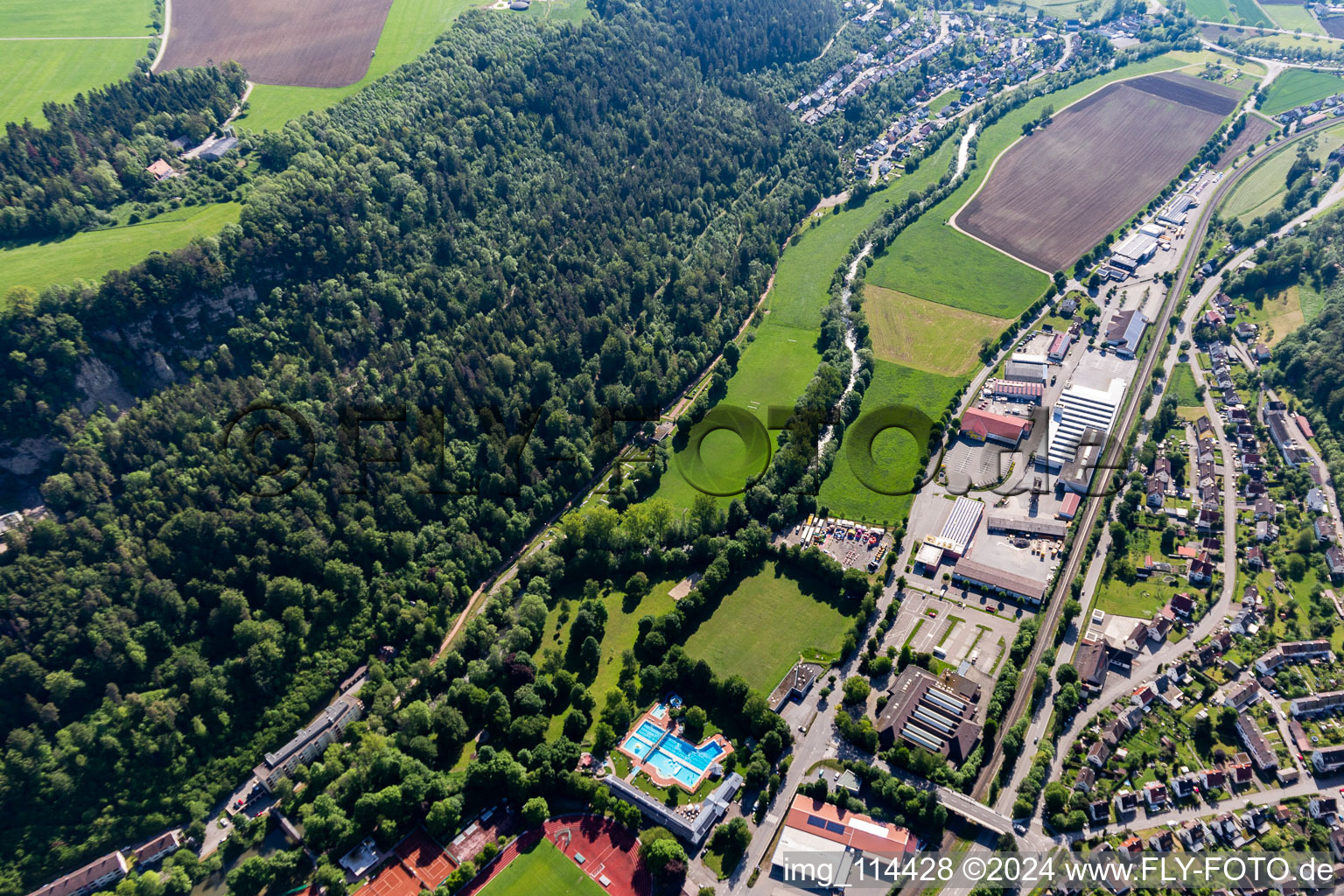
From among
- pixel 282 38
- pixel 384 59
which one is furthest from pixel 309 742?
pixel 282 38

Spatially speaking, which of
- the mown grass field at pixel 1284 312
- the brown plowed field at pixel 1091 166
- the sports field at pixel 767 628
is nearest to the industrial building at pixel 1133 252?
the brown plowed field at pixel 1091 166

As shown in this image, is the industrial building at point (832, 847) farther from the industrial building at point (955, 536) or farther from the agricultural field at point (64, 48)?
the agricultural field at point (64, 48)

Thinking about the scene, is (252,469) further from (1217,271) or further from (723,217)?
(1217,271)

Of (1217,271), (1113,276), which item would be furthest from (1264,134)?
(1113,276)

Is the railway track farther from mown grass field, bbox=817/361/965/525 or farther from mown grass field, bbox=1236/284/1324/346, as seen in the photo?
mown grass field, bbox=817/361/965/525

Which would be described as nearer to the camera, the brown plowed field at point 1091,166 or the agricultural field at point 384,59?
the agricultural field at point 384,59

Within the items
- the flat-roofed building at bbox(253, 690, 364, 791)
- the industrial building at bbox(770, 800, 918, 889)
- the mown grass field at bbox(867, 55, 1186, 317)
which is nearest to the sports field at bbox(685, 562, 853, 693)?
the industrial building at bbox(770, 800, 918, 889)
